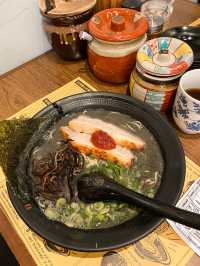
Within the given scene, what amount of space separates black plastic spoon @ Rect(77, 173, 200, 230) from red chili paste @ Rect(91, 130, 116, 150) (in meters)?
0.10

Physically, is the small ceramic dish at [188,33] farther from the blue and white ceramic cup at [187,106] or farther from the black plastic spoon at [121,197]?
the black plastic spoon at [121,197]

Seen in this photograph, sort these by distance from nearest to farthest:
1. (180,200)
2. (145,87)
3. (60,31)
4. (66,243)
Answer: (66,243) → (180,200) → (145,87) → (60,31)

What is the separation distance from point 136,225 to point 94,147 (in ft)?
0.72

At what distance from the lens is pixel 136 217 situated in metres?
0.63

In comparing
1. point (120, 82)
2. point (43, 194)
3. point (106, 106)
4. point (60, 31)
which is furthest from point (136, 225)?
point (60, 31)

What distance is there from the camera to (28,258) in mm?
632

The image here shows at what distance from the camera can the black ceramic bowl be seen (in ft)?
1.95

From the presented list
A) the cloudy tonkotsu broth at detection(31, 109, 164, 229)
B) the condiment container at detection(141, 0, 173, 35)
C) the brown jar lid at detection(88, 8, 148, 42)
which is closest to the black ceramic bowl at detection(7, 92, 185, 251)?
the cloudy tonkotsu broth at detection(31, 109, 164, 229)

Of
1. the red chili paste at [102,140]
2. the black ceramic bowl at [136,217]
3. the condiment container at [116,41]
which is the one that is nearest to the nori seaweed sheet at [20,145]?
the black ceramic bowl at [136,217]

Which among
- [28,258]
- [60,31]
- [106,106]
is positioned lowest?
[28,258]

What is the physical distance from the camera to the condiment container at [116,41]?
2.69ft

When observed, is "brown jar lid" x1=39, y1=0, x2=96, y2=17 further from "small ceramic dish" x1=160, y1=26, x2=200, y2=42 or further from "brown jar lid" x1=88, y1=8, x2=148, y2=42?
"small ceramic dish" x1=160, y1=26, x2=200, y2=42

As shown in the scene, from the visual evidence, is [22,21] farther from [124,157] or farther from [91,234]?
[91,234]

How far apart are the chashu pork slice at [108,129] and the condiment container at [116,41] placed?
187 millimetres
